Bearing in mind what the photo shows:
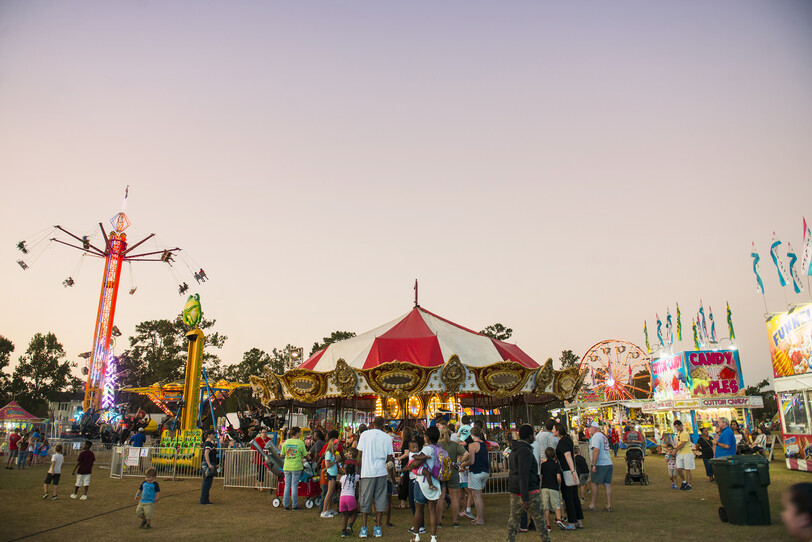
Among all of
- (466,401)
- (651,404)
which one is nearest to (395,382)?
(466,401)

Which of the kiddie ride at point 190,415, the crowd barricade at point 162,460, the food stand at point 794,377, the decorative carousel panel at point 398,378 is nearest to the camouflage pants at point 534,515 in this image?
the decorative carousel panel at point 398,378

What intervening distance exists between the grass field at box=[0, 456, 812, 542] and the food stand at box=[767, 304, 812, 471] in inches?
231

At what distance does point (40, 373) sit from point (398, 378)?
188 feet

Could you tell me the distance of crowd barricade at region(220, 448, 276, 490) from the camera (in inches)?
504

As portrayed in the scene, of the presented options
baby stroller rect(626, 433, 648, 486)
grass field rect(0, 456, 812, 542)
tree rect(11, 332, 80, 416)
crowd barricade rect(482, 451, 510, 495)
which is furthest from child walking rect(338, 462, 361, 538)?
tree rect(11, 332, 80, 416)

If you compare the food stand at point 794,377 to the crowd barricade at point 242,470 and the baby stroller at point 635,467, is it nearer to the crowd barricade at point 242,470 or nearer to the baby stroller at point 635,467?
the baby stroller at point 635,467

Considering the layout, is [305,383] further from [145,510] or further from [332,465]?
[145,510]

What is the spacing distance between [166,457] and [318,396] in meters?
5.08

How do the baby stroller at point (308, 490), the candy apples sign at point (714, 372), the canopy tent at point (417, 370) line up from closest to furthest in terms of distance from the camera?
1. the baby stroller at point (308, 490)
2. the canopy tent at point (417, 370)
3. the candy apples sign at point (714, 372)

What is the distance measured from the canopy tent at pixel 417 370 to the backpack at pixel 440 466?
5801 millimetres

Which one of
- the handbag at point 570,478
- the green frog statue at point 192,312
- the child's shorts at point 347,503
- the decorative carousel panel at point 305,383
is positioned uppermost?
the green frog statue at point 192,312

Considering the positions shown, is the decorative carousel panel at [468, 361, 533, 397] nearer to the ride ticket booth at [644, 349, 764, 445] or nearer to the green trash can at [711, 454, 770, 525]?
the green trash can at [711, 454, 770, 525]

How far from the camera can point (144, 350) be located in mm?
54594

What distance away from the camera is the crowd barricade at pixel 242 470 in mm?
12789
